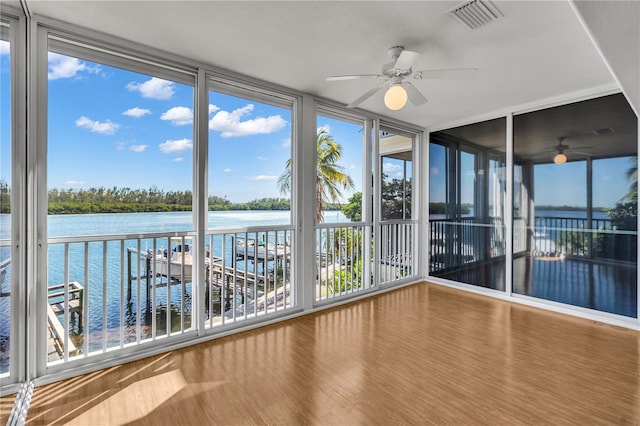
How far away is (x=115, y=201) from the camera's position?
8.35ft

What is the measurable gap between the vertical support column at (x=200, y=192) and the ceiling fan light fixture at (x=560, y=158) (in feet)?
12.6

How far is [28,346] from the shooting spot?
2.11 meters

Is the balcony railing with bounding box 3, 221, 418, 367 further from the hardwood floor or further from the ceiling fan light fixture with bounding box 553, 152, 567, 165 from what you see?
the ceiling fan light fixture with bounding box 553, 152, 567, 165

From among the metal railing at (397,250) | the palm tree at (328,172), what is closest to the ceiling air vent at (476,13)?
the palm tree at (328,172)

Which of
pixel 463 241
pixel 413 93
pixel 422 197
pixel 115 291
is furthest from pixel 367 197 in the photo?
pixel 115 291

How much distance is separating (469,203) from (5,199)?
15.9ft

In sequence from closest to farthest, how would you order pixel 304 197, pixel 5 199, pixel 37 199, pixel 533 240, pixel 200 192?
pixel 5 199, pixel 37 199, pixel 200 192, pixel 304 197, pixel 533 240

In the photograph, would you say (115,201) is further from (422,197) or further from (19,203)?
(422,197)

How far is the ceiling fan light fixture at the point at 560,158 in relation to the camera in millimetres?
3612

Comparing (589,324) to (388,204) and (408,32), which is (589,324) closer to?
(388,204)

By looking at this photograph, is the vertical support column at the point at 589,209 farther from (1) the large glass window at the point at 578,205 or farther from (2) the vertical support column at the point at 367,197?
(2) the vertical support column at the point at 367,197

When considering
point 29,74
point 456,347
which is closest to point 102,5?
point 29,74

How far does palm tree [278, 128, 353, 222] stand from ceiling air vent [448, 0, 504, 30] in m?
1.98

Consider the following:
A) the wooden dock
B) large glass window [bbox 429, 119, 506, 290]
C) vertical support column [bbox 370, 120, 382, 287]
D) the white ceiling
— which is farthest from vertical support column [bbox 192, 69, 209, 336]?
large glass window [bbox 429, 119, 506, 290]
